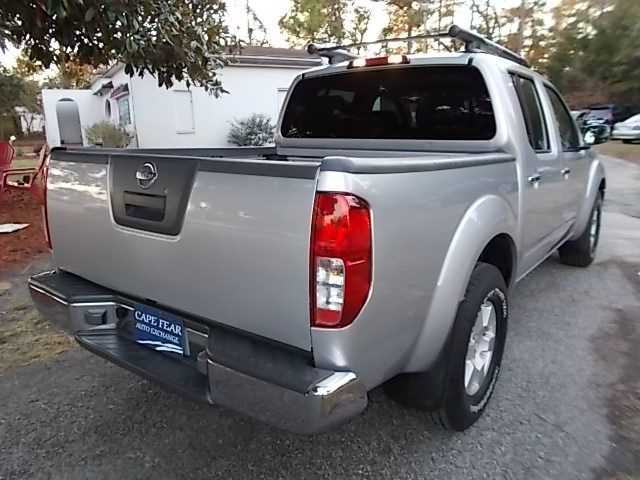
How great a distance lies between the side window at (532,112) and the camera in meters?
3.39

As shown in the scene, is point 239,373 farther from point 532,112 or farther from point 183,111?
point 183,111

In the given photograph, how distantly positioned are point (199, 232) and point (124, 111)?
59.2 ft

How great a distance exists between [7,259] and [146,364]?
15.2ft

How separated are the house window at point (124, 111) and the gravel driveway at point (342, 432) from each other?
1565cm

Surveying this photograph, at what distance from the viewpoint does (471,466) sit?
2.35 meters

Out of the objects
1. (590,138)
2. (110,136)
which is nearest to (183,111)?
(110,136)

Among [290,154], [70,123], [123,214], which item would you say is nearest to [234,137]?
[70,123]

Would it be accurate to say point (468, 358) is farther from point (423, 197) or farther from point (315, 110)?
point (315, 110)

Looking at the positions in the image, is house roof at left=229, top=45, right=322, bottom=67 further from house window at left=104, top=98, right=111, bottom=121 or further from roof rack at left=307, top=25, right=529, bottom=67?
roof rack at left=307, top=25, right=529, bottom=67

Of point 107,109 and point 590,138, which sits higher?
point 107,109

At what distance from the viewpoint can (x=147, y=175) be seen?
2.17 m

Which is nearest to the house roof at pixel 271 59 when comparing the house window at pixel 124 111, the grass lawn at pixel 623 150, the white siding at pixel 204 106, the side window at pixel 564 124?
the white siding at pixel 204 106

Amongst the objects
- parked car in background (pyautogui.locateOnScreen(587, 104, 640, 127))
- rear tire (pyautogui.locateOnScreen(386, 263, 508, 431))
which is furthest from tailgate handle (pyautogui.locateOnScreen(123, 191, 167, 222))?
→ parked car in background (pyautogui.locateOnScreen(587, 104, 640, 127))

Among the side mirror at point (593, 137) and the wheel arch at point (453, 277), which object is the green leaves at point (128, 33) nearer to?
the wheel arch at point (453, 277)
